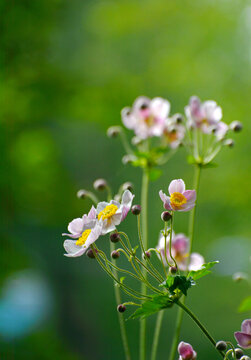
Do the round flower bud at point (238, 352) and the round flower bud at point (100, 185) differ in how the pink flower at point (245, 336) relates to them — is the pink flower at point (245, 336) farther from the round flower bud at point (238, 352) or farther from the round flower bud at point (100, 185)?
the round flower bud at point (100, 185)

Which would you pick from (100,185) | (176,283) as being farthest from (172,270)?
(100,185)

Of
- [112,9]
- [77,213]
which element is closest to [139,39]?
[112,9]

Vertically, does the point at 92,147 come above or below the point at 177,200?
above

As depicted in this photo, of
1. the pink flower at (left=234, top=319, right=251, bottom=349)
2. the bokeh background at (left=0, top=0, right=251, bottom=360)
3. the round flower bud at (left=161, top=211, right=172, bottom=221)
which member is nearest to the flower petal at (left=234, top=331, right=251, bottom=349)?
the pink flower at (left=234, top=319, right=251, bottom=349)

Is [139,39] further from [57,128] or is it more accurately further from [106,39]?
[57,128]

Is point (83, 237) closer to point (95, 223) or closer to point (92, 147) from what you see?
point (95, 223)

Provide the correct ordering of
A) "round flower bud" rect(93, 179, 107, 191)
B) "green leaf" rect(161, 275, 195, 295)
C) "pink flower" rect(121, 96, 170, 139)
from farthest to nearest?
"pink flower" rect(121, 96, 170, 139), "round flower bud" rect(93, 179, 107, 191), "green leaf" rect(161, 275, 195, 295)

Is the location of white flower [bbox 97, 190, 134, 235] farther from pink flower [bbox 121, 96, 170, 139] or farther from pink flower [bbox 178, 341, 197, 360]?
pink flower [bbox 121, 96, 170, 139]
